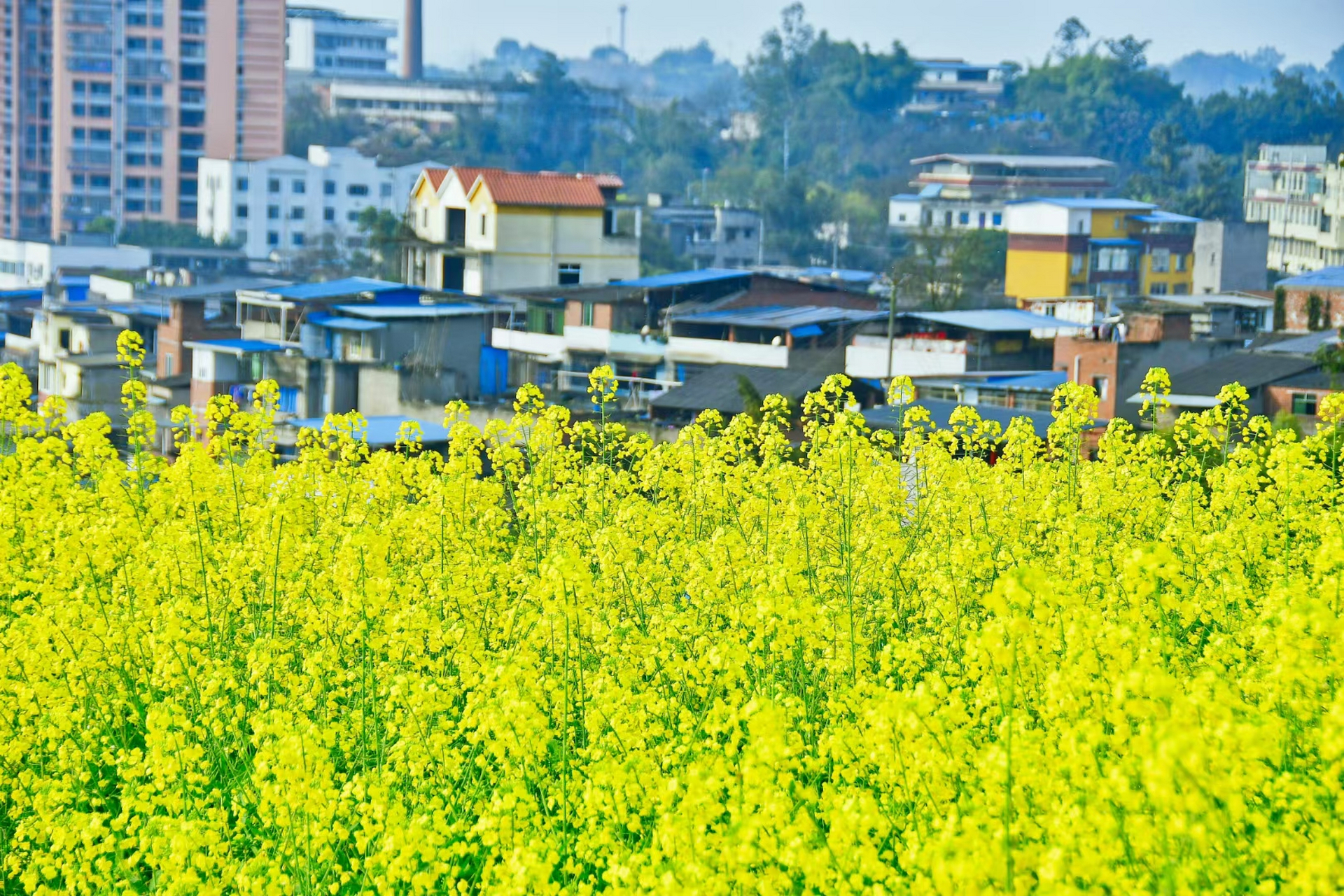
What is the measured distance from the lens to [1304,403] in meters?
23.2

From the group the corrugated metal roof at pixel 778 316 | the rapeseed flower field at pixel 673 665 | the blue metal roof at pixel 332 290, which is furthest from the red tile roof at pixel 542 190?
the rapeseed flower field at pixel 673 665

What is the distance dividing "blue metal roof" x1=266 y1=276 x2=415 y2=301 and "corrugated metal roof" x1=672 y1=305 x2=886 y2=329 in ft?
15.8

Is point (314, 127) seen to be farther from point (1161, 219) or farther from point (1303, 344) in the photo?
point (1303, 344)

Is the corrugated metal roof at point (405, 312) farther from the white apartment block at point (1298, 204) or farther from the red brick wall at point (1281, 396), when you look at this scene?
the white apartment block at point (1298, 204)

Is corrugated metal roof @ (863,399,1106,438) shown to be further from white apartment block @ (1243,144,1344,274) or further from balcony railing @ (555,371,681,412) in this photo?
white apartment block @ (1243,144,1344,274)

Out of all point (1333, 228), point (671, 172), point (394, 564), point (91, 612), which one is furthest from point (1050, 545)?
point (671, 172)

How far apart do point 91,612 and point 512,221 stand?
27814 mm

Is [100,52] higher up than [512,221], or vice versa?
[100,52]

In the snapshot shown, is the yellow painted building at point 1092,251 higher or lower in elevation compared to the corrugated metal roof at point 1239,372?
higher

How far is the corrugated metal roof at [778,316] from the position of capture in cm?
3050

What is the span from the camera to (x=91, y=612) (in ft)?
34.2

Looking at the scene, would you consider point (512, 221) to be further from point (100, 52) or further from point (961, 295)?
point (100, 52)

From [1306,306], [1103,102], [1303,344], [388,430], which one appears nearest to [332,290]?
[388,430]

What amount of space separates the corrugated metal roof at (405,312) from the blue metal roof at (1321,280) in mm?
13786
